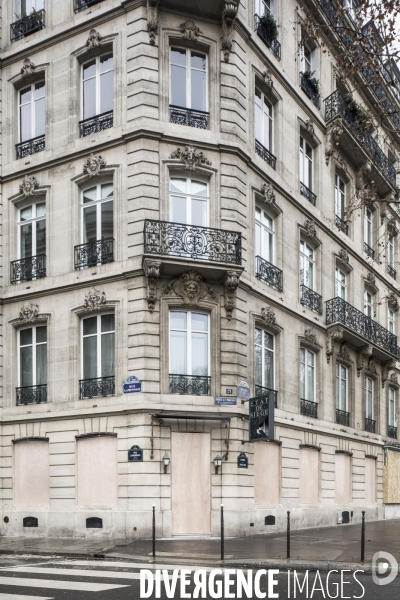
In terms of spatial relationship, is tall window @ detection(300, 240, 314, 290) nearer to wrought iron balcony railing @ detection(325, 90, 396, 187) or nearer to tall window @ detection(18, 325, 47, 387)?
wrought iron balcony railing @ detection(325, 90, 396, 187)

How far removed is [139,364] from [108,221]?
4.31m

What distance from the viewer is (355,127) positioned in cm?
3197

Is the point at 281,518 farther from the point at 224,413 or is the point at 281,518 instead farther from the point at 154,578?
the point at 154,578

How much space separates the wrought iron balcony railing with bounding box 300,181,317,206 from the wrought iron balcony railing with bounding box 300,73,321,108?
3452 millimetres

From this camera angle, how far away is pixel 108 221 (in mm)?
22688

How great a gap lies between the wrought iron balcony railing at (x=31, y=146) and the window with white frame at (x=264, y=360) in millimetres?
8527

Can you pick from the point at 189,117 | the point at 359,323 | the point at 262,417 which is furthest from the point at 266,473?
the point at 189,117

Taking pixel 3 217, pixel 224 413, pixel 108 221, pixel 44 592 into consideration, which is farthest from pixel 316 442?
pixel 44 592

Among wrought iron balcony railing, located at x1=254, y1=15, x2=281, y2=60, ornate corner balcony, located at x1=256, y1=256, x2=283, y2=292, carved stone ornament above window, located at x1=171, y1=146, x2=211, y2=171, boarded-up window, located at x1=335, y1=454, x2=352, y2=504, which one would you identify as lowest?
boarded-up window, located at x1=335, y1=454, x2=352, y2=504

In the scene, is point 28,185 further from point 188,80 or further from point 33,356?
point 188,80

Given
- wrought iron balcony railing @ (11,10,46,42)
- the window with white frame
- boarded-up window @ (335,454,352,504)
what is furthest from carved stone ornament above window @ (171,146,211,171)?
boarded-up window @ (335,454,352,504)

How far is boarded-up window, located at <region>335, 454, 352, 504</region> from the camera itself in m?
29.9

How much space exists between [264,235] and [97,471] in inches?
354

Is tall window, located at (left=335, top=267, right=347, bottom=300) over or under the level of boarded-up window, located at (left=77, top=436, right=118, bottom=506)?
over
